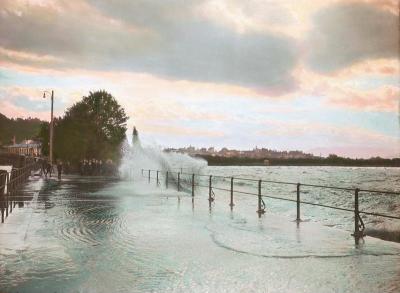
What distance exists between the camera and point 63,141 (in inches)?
2667

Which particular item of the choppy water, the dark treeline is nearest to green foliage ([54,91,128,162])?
the dark treeline

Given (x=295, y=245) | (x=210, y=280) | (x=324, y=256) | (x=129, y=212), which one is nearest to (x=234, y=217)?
(x=129, y=212)

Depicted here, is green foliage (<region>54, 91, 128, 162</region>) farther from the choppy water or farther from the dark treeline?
the choppy water

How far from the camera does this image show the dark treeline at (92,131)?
67.1 m

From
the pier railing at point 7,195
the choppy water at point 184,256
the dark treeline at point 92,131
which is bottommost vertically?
the choppy water at point 184,256

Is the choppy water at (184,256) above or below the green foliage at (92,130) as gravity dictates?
below

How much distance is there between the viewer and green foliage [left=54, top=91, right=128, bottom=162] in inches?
2640

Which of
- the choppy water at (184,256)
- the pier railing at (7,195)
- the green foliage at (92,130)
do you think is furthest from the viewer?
the green foliage at (92,130)

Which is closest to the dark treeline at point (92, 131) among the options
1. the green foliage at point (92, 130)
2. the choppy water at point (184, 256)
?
the green foliage at point (92, 130)

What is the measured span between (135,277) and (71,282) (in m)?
0.88

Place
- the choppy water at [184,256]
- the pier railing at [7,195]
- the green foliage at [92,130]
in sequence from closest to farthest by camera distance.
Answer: the choppy water at [184,256] < the pier railing at [7,195] < the green foliage at [92,130]

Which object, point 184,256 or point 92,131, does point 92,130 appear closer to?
point 92,131

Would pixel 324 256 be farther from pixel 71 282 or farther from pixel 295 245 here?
pixel 71 282

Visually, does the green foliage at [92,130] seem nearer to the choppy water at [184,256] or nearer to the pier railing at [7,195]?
the pier railing at [7,195]
